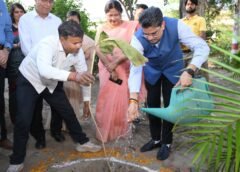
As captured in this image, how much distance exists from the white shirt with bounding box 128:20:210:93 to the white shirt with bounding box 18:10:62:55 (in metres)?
1.12

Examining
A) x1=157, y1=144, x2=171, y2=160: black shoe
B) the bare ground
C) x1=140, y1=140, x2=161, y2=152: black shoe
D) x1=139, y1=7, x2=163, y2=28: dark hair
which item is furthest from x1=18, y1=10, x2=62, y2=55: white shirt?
x1=157, y1=144, x2=171, y2=160: black shoe

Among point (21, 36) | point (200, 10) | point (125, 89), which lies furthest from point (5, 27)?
point (200, 10)

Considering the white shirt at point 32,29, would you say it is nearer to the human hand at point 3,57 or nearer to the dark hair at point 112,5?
the human hand at point 3,57

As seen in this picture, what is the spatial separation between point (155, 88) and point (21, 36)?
1600 millimetres

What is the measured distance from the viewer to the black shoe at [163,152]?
395cm

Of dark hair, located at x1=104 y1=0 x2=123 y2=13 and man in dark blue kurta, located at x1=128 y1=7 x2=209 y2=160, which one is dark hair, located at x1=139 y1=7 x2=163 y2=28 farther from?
dark hair, located at x1=104 y1=0 x2=123 y2=13

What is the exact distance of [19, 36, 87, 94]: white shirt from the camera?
3225 mm

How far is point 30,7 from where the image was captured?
9.42 m

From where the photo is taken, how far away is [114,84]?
4531 millimetres

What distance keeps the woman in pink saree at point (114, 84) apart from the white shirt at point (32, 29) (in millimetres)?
675

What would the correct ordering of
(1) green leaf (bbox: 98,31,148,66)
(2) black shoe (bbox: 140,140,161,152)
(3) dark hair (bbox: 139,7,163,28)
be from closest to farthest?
(1) green leaf (bbox: 98,31,148,66)
(3) dark hair (bbox: 139,7,163,28)
(2) black shoe (bbox: 140,140,161,152)

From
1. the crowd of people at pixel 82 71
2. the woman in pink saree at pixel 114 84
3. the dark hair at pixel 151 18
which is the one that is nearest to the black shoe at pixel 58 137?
the crowd of people at pixel 82 71

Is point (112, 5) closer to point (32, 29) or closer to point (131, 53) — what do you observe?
point (32, 29)

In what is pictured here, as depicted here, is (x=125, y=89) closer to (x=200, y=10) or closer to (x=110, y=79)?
(x=110, y=79)
